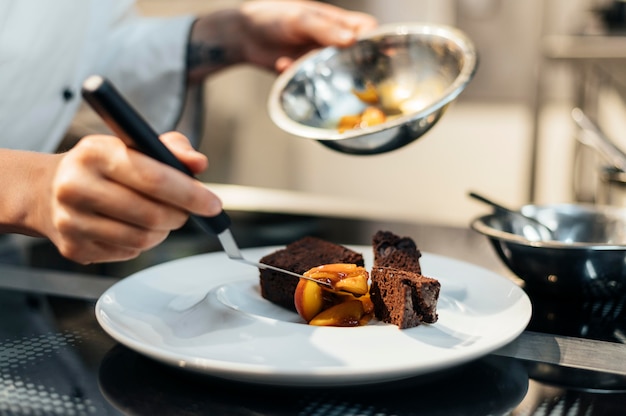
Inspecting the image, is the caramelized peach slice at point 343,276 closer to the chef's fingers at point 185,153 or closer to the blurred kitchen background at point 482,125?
the chef's fingers at point 185,153

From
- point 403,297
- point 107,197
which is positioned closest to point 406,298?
point 403,297

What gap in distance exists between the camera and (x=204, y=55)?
48.8 inches

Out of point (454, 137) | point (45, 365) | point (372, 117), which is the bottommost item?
point (454, 137)

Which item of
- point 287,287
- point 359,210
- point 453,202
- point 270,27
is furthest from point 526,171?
point 287,287

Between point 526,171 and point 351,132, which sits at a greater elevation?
point 351,132

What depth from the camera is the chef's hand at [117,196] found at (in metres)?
0.50

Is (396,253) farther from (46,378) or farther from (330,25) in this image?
(330,25)

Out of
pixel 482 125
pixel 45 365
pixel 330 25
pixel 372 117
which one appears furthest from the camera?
pixel 482 125

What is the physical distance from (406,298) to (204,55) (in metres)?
0.77

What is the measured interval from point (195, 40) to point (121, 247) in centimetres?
76

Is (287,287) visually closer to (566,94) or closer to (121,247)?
(121,247)

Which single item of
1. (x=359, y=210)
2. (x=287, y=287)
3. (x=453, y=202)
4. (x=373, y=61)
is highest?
(x=373, y=61)

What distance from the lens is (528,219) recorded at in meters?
0.83

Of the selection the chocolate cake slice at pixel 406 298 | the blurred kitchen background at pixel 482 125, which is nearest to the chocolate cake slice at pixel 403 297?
the chocolate cake slice at pixel 406 298
